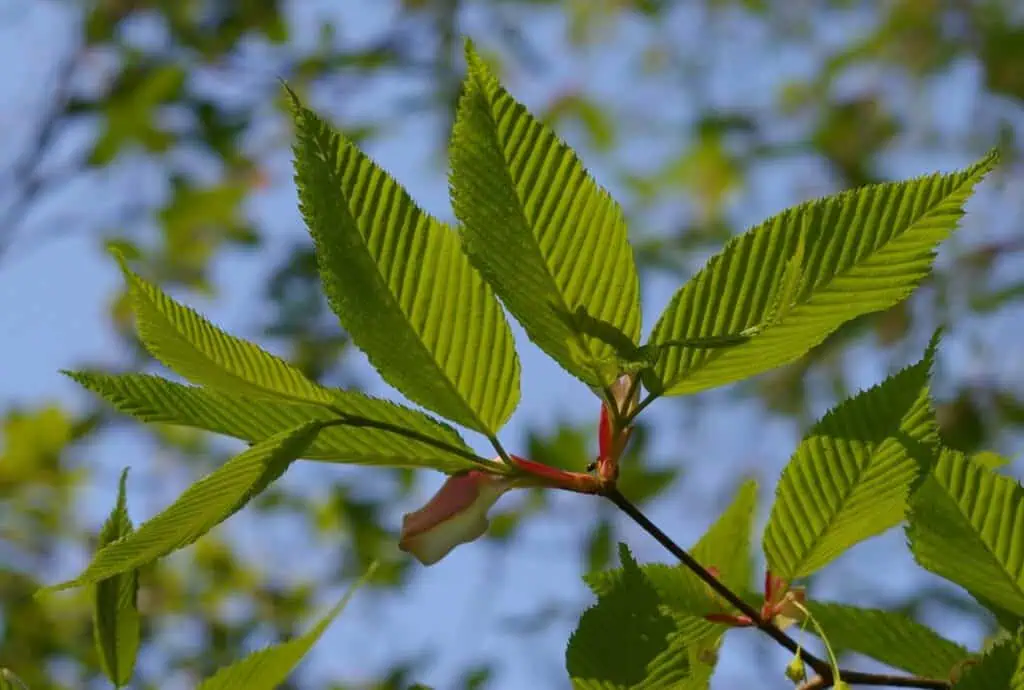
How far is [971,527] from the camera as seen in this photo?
1.82 feet

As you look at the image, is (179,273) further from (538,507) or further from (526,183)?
(526,183)

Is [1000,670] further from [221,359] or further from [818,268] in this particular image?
[221,359]

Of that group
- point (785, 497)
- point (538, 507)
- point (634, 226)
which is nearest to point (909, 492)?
point (785, 497)

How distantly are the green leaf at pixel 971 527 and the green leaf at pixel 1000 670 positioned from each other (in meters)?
0.09

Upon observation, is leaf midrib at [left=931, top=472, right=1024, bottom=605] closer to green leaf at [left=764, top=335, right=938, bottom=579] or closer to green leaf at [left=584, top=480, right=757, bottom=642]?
green leaf at [left=764, top=335, right=938, bottom=579]

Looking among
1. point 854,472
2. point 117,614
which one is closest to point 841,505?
point 854,472

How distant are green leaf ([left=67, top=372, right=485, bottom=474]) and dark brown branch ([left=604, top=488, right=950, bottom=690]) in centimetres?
9

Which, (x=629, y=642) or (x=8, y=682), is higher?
(x=8, y=682)

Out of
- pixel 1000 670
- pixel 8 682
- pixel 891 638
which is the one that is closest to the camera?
pixel 1000 670

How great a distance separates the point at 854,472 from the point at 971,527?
63 millimetres

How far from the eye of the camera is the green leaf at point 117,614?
60 centimetres

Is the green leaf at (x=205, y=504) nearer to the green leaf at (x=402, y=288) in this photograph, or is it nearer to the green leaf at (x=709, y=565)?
the green leaf at (x=402, y=288)

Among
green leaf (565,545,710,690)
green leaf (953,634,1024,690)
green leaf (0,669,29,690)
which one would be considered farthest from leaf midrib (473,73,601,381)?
green leaf (0,669,29,690)

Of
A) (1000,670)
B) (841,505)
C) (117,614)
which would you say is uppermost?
(117,614)
